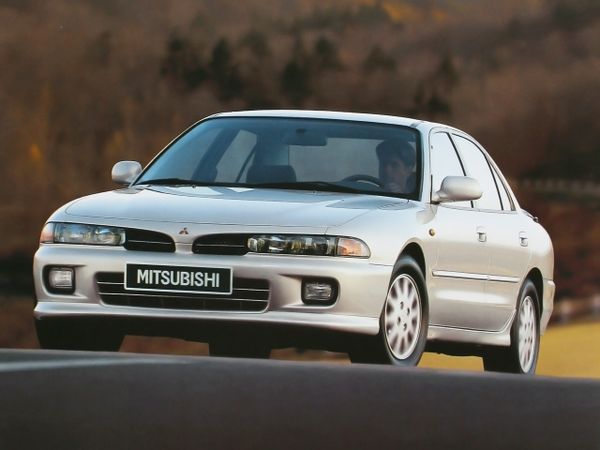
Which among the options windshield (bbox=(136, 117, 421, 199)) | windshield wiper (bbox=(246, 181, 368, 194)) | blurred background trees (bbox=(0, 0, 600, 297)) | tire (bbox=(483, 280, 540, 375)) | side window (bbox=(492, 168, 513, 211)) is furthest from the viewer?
blurred background trees (bbox=(0, 0, 600, 297))

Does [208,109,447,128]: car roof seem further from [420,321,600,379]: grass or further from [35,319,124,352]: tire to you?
[420,321,600,379]: grass

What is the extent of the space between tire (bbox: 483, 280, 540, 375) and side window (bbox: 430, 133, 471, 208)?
2.58ft

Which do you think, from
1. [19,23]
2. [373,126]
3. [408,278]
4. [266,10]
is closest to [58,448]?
[408,278]

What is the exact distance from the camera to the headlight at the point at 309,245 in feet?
28.9

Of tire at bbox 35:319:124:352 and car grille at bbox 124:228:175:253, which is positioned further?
tire at bbox 35:319:124:352

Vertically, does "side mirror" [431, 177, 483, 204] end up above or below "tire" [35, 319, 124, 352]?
above

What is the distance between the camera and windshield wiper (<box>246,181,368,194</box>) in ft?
31.8

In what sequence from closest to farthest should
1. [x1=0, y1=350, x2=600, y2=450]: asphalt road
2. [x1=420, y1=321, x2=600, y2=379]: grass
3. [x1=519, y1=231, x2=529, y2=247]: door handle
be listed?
[x1=0, y1=350, x2=600, y2=450]: asphalt road → [x1=519, y1=231, x2=529, y2=247]: door handle → [x1=420, y1=321, x2=600, y2=379]: grass

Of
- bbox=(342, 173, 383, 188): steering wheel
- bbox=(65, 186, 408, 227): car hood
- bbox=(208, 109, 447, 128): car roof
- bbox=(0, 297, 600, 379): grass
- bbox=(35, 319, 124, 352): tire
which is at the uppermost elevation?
bbox=(208, 109, 447, 128): car roof

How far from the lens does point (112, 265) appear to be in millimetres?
8914

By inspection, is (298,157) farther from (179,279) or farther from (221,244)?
(179,279)

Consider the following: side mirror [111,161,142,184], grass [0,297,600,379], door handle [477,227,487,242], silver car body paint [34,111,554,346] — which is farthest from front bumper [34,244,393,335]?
grass [0,297,600,379]

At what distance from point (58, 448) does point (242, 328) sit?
3295 millimetres

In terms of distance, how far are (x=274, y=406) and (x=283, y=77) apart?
27.6 m
